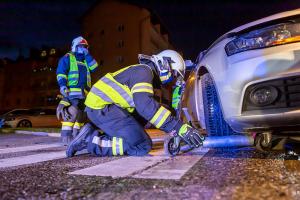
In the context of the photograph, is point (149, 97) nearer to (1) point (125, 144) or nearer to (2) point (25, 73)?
(1) point (125, 144)

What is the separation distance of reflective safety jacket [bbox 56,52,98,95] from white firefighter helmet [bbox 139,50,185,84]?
6.16 feet

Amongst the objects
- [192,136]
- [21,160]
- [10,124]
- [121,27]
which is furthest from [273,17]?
[121,27]

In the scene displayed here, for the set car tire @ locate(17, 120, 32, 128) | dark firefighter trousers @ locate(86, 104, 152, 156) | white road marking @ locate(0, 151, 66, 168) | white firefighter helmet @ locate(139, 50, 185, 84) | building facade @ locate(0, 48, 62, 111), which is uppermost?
building facade @ locate(0, 48, 62, 111)

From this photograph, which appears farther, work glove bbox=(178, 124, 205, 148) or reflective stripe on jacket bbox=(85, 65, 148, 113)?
reflective stripe on jacket bbox=(85, 65, 148, 113)

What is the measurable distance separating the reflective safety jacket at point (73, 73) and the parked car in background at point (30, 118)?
1553 centimetres

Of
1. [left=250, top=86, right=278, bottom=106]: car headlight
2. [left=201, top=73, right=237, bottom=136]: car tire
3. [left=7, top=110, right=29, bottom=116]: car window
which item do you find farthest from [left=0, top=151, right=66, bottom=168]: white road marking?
[left=7, top=110, right=29, bottom=116]: car window

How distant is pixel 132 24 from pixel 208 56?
35790mm

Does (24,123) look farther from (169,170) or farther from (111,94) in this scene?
(169,170)

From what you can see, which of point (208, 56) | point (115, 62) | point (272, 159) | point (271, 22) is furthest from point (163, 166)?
point (115, 62)

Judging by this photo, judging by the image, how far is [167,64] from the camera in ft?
11.7

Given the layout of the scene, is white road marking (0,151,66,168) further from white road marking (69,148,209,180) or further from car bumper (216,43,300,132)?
car bumper (216,43,300,132)

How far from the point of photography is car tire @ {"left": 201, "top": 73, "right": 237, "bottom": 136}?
312cm

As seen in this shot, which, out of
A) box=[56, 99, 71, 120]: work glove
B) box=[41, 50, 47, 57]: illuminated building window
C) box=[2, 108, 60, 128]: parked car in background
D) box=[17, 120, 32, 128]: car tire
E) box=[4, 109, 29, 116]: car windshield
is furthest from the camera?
box=[41, 50, 47, 57]: illuminated building window

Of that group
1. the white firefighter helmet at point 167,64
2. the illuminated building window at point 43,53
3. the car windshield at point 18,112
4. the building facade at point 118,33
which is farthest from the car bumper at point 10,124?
the illuminated building window at point 43,53
